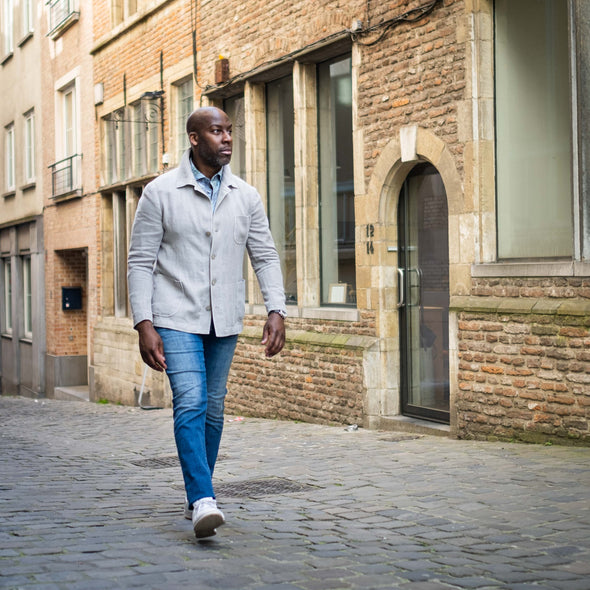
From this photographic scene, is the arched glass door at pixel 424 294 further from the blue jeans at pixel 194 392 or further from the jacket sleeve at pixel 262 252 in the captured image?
the blue jeans at pixel 194 392

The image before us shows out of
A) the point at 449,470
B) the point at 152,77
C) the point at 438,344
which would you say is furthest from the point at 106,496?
the point at 152,77

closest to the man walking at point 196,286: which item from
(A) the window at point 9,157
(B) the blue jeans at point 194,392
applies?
(B) the blue jeans at point 194,392

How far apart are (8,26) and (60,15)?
18.2 feet

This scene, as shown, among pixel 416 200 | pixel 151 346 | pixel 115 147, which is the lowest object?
pixel 151 346

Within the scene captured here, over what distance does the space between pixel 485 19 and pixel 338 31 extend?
8.11 feet

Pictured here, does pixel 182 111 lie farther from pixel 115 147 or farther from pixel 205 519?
pixel 205 519

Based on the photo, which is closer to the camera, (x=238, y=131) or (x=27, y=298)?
(x=238, y=131)

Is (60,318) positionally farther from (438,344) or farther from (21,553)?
(21,553)

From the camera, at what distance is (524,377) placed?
8.12 metres

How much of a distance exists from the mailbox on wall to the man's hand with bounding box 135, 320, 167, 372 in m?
17.3

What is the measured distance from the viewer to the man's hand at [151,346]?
15.8 feet

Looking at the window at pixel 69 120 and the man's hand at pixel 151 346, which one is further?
the window at pixel 69 120

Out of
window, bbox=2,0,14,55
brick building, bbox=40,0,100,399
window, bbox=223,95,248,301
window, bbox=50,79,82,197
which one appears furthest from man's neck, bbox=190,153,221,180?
window, bbox=2,0,14,55

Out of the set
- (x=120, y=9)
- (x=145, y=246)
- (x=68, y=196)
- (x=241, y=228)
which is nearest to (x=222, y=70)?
(x=120, y=9)
